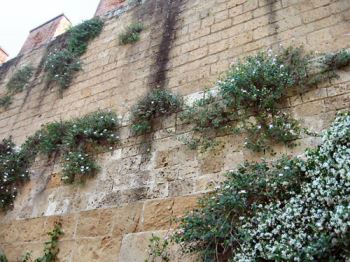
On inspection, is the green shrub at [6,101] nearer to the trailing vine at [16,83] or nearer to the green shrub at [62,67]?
the trailing vine at [16,83]

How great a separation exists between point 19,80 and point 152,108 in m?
3.36

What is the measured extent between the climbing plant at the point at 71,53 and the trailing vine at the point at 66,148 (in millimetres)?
1059

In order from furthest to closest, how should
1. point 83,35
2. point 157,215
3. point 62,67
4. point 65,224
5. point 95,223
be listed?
point 83,35 < point 62,67 < point 65,224 < point 95,223 < point 157,215

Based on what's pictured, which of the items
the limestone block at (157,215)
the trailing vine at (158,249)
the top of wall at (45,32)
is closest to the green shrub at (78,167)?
the limestone block at (157,215)

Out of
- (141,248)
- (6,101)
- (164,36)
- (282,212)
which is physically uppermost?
(6,101)

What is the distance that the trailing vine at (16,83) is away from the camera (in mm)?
6473

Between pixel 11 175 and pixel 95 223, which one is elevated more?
pixel 11 175

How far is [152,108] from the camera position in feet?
14.4

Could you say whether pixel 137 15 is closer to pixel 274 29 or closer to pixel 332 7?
pixel 274 29

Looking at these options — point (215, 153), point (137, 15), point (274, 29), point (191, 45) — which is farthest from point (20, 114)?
point (274, 29)

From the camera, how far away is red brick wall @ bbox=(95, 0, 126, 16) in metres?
6.80

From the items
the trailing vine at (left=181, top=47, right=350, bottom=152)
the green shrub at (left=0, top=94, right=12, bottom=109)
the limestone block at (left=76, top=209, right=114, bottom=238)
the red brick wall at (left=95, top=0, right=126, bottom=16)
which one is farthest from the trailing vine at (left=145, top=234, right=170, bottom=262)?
the red brick wall at (left=95, top=0, right=126, bottom=16)

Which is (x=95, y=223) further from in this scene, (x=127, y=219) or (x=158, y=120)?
(x=158, y=120)

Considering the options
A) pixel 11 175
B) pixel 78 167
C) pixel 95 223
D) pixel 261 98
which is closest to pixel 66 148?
pixel 78 167
